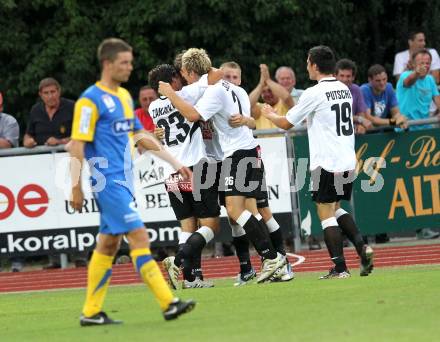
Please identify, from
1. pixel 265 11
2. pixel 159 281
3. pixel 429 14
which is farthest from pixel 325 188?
pixel 429 14

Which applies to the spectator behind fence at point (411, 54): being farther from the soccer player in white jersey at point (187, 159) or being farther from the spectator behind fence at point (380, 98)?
the soccer player in white jersey at point (187, 159)

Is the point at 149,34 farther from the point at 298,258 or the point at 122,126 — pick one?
the point at 122,126

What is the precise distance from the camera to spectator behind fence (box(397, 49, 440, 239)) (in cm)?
1931

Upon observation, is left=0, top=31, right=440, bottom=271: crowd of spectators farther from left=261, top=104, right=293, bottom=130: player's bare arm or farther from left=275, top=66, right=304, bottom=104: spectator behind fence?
left=261, top=104, right=293, bottom=130: player's bare arm

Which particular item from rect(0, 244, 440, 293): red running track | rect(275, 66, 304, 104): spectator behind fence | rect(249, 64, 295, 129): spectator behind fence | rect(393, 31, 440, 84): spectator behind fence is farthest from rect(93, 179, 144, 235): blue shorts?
rect(393, 31, 440, 84): spectator behind fence

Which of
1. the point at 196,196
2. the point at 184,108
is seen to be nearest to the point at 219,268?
the point at 196,196

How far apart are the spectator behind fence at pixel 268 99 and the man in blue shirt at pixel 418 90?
6.45 feet

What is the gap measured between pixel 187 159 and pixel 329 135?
152 centimetres

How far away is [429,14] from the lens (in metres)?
24.0

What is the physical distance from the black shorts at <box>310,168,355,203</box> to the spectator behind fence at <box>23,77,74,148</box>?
587cm

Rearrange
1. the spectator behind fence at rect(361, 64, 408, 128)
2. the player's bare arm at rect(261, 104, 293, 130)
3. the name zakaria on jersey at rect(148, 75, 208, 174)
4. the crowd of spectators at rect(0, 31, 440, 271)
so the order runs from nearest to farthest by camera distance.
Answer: the player's bare arm at rect(261, 104, 293, 130) → the name zakaria on jersey at rect(148, 75, 208, 174) → the crowd of spectators at rect(0, 31, 440, 271) → the spectator behind fence at rect(361, 64, 408, 128)

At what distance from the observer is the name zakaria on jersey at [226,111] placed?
13766mm

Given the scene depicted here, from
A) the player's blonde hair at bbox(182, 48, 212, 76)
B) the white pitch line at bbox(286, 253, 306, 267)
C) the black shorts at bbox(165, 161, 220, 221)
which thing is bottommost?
the white pitch line at bbox(286, 253, 306, 267)

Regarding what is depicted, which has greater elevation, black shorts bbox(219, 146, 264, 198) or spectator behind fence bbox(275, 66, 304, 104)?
spectator behind fence bbox(275, 66, 304, 104)
